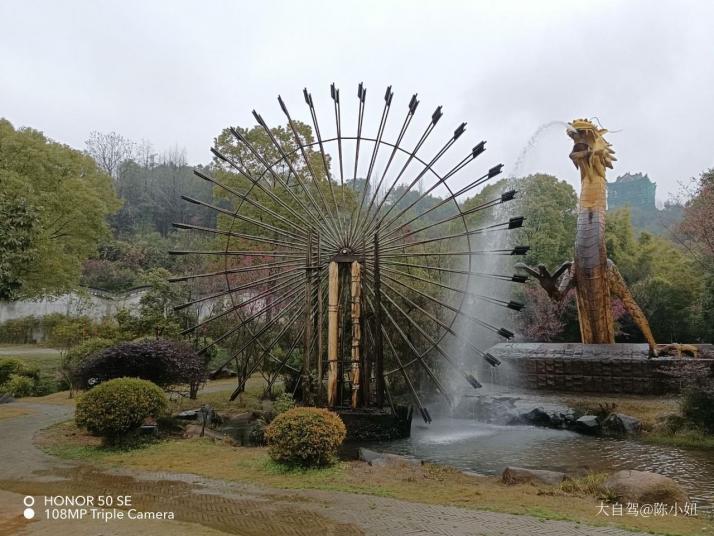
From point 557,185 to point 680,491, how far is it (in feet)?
92.9

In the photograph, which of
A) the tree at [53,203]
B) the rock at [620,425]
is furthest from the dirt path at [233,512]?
the tree at [53,203]

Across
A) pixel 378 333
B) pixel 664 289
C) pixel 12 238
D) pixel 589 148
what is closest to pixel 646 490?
pixel 378 333

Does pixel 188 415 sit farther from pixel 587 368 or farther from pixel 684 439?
pixel 587 368

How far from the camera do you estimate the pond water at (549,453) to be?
977cm

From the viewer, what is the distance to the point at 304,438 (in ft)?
29.6

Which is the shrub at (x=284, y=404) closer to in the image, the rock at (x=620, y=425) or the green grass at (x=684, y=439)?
the rock at (x=620, y=425)

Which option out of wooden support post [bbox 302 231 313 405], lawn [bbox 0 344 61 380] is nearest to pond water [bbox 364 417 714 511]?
wooden support post [bbox 302 231 313 405]

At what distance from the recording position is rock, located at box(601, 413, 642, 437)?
12.8m

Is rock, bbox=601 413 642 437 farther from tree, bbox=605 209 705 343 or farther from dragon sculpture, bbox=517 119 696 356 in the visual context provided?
tree, bbox=605 209 705 343

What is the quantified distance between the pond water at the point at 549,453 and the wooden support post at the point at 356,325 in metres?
1.30

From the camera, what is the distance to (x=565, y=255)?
31.1 metres

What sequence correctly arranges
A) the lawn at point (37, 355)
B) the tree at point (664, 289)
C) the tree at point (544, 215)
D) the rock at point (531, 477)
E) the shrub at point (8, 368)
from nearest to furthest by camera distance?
Result: the rock at point (531, 477) < the shrub at point (8, 368) < the lawn at point (37, 355) < the tree at point (664, 289) < the tree at point (544, 215)

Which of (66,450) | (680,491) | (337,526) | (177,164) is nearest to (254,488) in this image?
(337,526)

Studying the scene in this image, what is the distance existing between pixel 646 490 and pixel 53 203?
25013 millimetres
